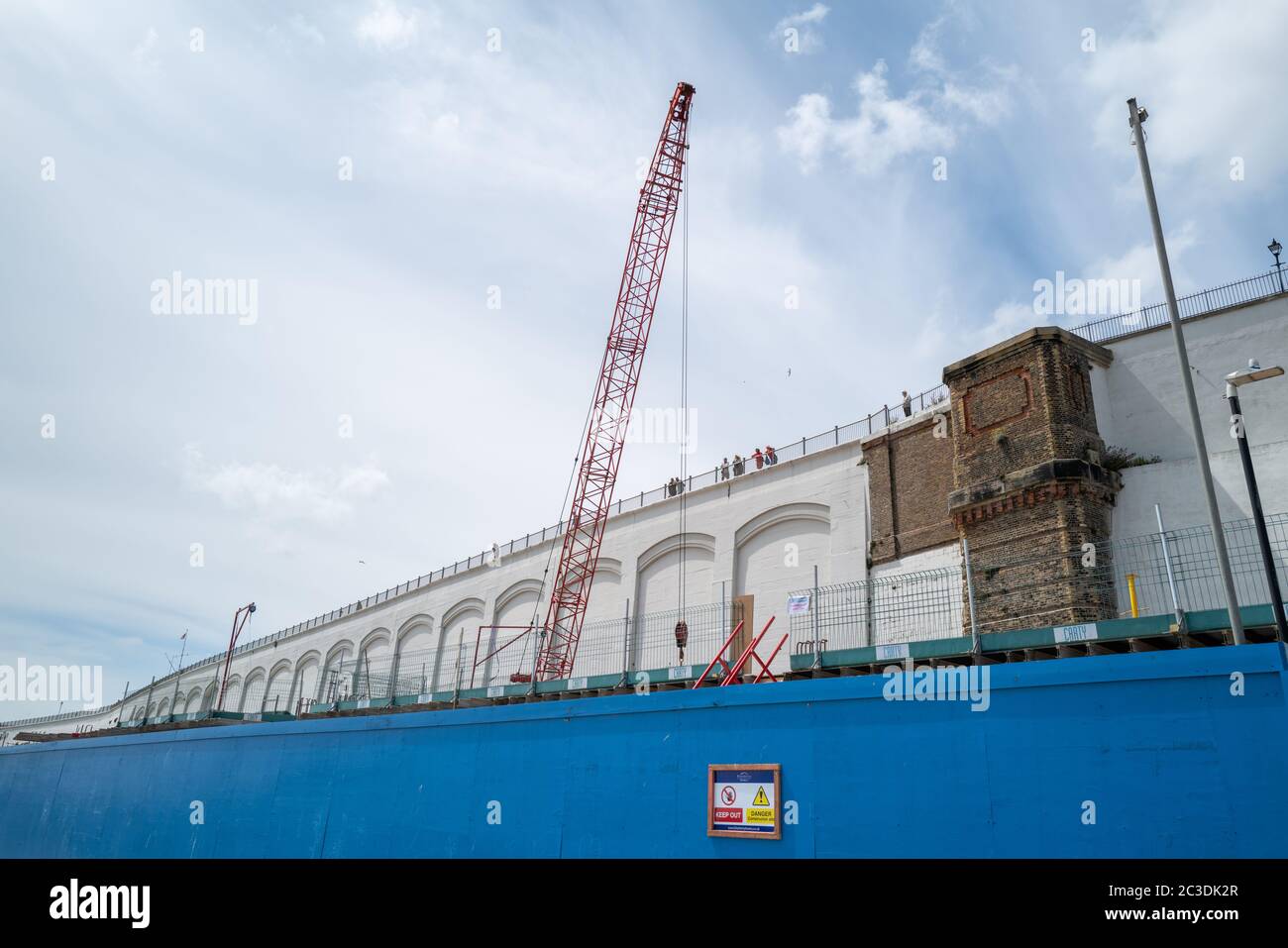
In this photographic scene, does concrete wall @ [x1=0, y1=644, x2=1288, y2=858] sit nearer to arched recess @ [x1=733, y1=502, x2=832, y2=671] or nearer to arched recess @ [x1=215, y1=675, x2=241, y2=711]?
arched recess @ [x1=733, y1=502, x2=832, y2=671]

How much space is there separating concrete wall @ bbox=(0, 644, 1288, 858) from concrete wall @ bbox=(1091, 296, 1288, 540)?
1147 cm

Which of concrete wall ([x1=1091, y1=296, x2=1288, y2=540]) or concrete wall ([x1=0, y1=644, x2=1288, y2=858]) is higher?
concrete wall ([x1=1091, y1=296, x2=1288, y2=540])

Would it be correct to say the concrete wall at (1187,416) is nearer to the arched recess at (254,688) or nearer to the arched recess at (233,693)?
the arched recess at (254,688)

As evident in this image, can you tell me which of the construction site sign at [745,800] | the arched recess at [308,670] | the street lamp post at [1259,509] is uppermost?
the arched recess at [308,670]

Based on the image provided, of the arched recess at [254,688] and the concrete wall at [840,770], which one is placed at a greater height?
the arched recess at [254,688]

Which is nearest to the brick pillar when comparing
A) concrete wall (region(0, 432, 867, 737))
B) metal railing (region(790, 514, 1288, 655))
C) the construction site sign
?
metal railing (region(790, 514, 1288, 655))

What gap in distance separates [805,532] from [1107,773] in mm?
19074

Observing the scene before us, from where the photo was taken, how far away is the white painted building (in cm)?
1969

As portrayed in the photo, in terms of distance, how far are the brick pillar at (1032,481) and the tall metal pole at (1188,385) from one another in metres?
7.79

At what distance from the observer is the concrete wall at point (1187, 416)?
18781mm

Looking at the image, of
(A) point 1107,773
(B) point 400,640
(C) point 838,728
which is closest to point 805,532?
(C) point 838,728

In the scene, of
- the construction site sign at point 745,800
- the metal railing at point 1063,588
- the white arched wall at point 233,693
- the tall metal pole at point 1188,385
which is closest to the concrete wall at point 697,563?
the metal railing at point 1063,588

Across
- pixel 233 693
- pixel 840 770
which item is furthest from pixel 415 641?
pixel 840 770

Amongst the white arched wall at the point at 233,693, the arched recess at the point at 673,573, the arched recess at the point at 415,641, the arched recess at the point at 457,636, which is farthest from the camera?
the white arched wall at the point at 233,693
